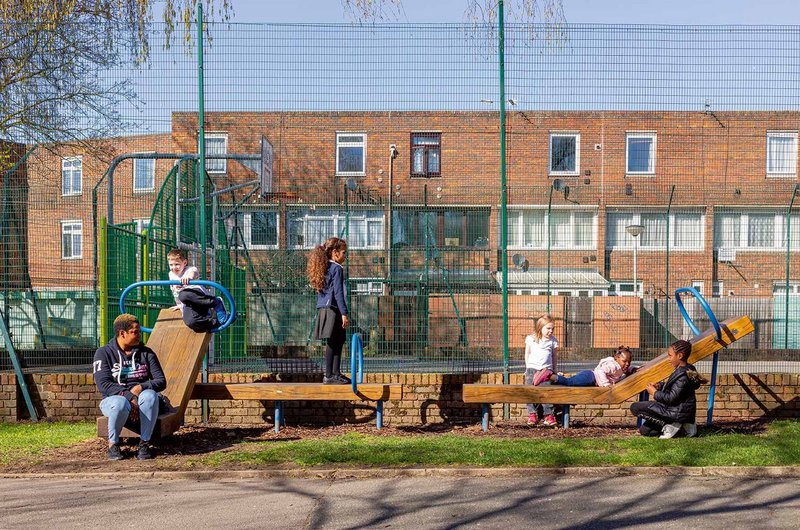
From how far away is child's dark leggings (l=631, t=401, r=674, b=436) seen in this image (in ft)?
28.9

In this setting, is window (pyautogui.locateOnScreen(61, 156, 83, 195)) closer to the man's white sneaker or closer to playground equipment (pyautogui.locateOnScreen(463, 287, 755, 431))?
playground equipment (pyautogui.locateOnScreen(463, 287, 755, 431))

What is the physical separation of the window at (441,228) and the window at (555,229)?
0.40m

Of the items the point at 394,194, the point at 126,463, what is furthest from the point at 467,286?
the point at 126,463

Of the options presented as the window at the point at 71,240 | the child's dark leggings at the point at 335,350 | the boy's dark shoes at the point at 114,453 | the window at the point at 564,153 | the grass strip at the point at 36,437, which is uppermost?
the window at the point at 564,153

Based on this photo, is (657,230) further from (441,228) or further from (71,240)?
(71,240)

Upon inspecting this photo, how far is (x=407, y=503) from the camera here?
20.8 ft

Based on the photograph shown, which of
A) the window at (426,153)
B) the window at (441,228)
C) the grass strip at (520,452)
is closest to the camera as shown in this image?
the grass strip at (520,452)

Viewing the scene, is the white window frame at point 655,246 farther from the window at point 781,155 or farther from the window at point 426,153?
the window at point 426,153

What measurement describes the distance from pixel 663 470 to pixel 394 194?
580 centimetres

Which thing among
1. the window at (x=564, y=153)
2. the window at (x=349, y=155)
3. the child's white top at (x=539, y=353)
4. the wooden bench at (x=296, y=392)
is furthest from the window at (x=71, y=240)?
the child's white top at (x=539, y=353)

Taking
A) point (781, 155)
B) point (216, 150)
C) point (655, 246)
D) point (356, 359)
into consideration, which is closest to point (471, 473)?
point (356, 359)

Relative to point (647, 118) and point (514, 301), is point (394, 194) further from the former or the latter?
point (647, 118)

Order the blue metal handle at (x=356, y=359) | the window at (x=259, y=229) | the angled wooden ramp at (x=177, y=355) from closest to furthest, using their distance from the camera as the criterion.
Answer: the angled wooden ramp at (x=177, y=355) < the blue metal handle at (x=356, y=359) < the window at (x=259, y=229)

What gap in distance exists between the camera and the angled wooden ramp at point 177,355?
8.66 meters
